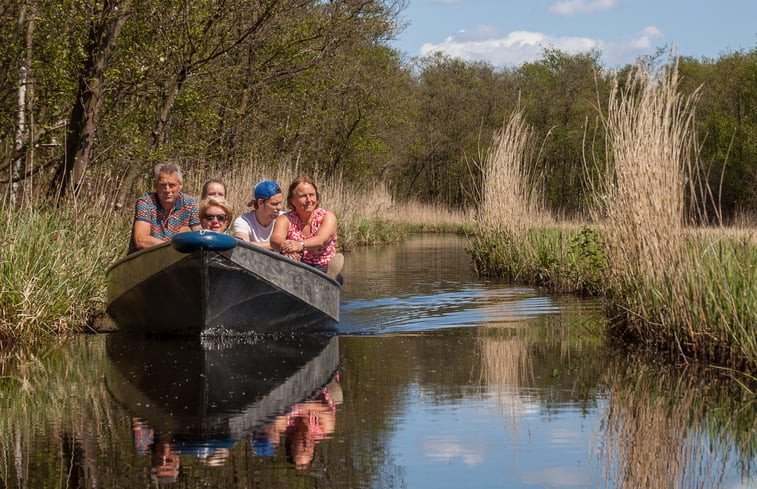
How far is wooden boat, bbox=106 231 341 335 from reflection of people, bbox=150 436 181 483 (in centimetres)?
400

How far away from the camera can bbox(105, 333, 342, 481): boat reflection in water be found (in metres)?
5.45

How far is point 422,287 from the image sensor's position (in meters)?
16.1

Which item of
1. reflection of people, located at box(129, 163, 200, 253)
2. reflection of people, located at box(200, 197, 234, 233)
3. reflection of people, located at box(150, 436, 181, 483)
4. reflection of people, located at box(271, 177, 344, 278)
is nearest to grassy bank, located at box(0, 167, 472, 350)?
reflection of people, located at box(129, 163, 200, 253)

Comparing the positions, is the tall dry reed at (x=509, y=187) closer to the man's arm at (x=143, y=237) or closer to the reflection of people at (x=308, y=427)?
the man's arm at (x=143, y=237)

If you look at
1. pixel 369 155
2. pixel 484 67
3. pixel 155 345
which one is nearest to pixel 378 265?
pixel 155 345

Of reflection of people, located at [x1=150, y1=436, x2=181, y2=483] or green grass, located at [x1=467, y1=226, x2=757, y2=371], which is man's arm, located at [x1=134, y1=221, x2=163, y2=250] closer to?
green grass, located at [x1=467, y1=226, x2=757, y2=371]

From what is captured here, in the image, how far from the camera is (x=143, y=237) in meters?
10.2

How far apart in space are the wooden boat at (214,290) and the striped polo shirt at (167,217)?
48cm

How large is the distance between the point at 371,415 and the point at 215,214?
13.8ft

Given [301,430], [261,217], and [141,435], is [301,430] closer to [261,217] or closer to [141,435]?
[141,435]

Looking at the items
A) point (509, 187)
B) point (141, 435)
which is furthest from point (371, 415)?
point (509, 187)

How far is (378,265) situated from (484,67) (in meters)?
40.3

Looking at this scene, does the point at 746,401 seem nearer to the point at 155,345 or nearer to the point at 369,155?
the point at 155,345

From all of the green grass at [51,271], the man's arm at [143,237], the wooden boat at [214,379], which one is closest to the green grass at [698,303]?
the wooden boat at [214,379]
